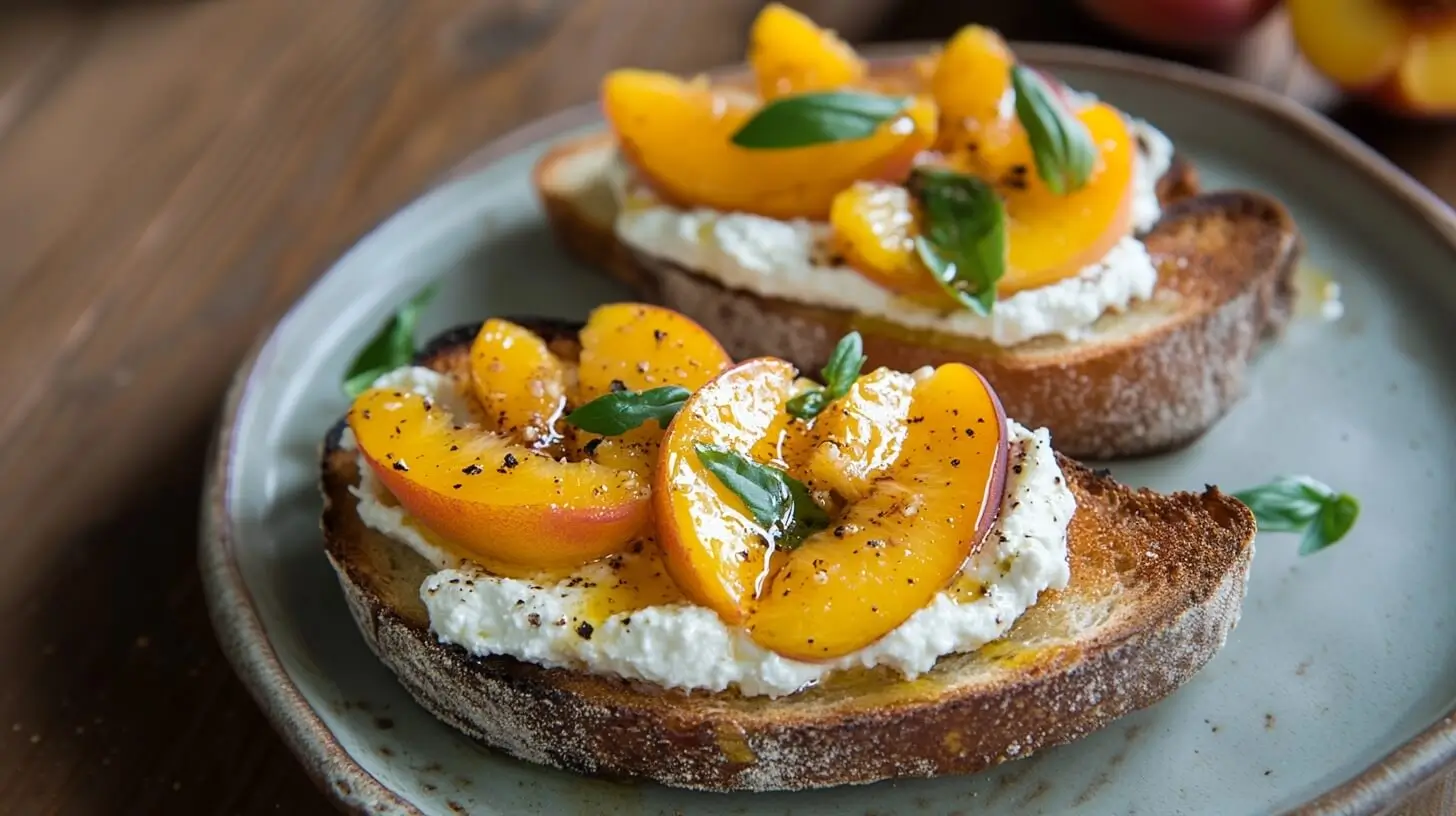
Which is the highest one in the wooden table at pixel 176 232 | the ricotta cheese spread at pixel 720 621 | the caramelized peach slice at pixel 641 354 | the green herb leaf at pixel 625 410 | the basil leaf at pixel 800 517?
the green herb leaf at pixel 625 410

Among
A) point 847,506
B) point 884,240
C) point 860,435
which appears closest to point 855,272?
point 884,240

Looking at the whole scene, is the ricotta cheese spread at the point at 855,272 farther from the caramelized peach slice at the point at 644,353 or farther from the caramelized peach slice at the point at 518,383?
the caramelized peach slice at the point at 518,383

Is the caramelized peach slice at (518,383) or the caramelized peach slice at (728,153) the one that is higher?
the caramelized peach slice at (728,153)

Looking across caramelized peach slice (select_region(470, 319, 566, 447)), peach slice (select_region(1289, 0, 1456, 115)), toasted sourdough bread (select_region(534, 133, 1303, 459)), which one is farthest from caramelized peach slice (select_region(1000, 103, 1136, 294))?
peach slice (select_region(1289, 0, 1456, 115))

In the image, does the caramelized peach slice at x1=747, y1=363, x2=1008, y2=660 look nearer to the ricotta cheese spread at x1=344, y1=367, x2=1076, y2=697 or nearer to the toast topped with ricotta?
the ricotta cheese spread at x1=344, y1=367, x2=1076, y2=697

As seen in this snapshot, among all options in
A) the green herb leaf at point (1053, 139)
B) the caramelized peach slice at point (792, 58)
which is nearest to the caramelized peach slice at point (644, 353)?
the green herb leaf at point (1053, 139)

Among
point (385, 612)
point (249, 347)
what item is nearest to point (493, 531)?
point (385, 612)

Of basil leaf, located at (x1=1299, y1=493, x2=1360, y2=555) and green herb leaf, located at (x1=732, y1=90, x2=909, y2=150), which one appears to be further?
green herb leaf, located at (x1=732, y1=90, x2=909, y2=150)
